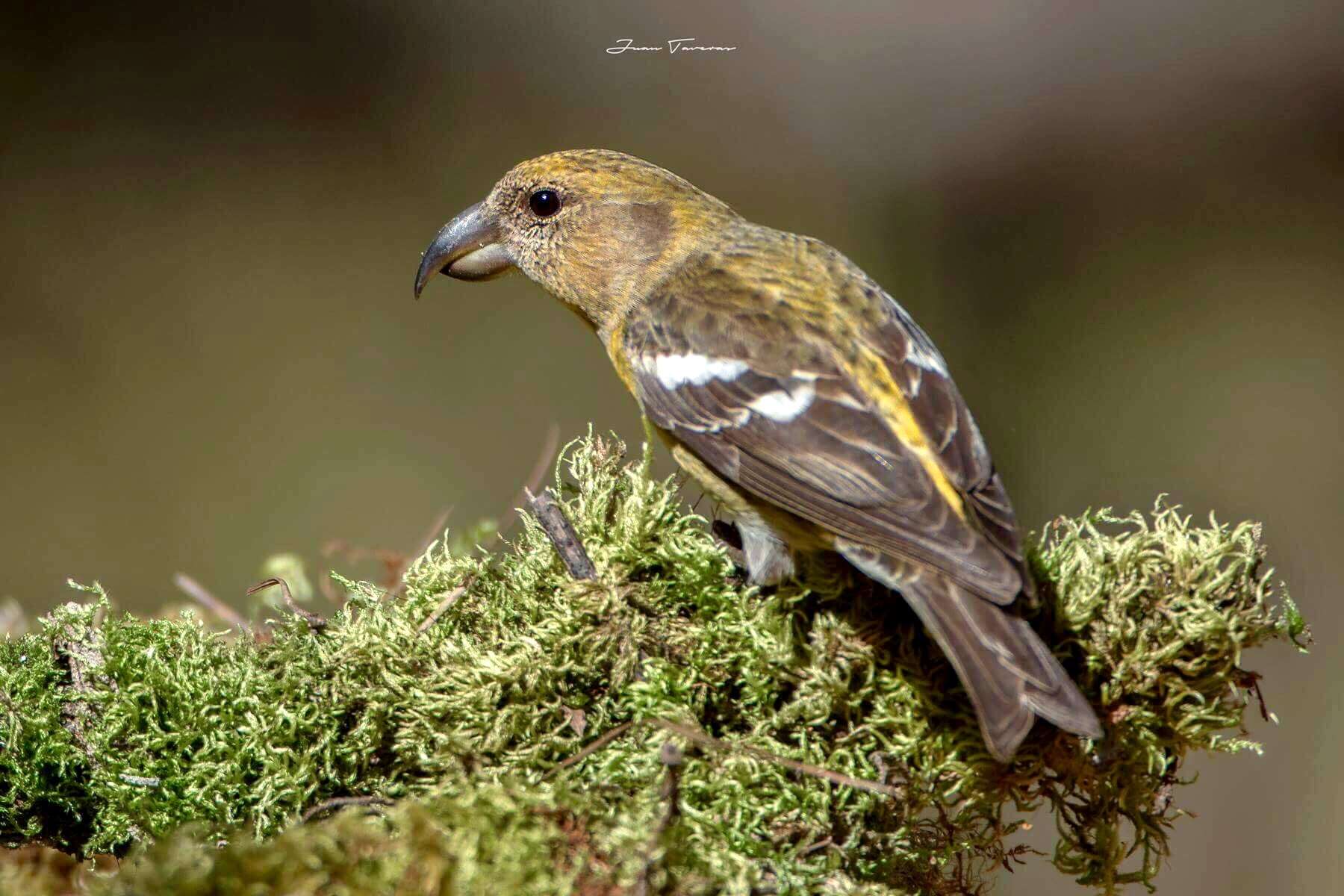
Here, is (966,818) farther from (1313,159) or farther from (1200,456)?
(1313,159)

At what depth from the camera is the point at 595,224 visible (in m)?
3.63

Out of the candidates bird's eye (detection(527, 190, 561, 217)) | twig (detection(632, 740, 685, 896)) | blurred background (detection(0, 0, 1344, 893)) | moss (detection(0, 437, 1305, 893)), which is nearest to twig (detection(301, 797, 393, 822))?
moss (detection(0, 437, 1305, 893))

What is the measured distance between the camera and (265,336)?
852 cm

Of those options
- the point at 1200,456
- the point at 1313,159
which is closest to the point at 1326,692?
the point at 1200,456

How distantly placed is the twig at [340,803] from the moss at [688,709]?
6 cm

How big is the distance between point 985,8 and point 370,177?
467 cm

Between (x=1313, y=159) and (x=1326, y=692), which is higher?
(x=1313, y=159)

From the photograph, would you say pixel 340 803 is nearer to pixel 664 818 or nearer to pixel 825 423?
pixel 664 818

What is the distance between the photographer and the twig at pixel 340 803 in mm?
2188

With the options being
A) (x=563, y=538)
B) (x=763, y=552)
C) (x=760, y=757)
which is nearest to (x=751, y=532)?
(x=763, y=552)

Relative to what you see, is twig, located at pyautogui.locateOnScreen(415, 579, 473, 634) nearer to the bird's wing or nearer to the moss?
the moss

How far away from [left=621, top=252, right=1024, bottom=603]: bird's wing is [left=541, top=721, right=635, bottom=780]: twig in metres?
0.63

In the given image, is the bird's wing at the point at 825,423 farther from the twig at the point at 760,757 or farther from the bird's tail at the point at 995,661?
the twig at the point at 760,757

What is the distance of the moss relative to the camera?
2.20m
